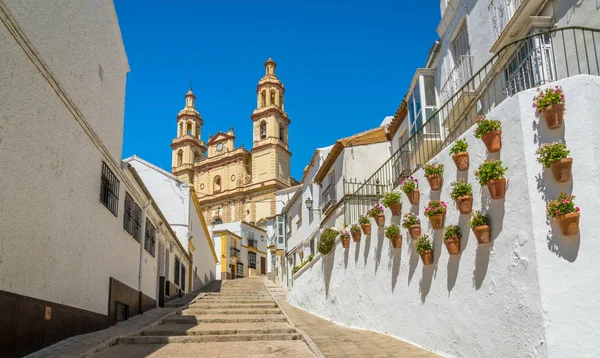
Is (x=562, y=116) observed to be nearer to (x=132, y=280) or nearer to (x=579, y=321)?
(x=579, y=321)

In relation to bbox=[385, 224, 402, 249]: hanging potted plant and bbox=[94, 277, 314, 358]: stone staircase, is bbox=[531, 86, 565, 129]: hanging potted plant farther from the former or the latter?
bbox=[94, 277, 314, 358]: stone staircase

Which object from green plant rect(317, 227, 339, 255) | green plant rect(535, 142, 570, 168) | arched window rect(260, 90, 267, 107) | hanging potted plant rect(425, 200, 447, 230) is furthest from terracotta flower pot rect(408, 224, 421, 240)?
arched window rect(260, 90, 267, 107)

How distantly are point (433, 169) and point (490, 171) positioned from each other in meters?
1.70

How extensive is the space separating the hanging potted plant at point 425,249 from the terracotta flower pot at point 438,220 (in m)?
0.37

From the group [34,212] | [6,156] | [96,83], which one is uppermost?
[96,83]

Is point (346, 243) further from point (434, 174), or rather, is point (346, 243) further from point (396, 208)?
point (434, 174)

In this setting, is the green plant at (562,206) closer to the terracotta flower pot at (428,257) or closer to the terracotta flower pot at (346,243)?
the terracotta flower pot at (428,257)

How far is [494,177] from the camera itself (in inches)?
264

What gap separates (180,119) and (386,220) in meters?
68.4

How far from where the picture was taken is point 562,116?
630cm

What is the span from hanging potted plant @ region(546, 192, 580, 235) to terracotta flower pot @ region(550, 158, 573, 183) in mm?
182

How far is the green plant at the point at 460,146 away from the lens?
7.68 m

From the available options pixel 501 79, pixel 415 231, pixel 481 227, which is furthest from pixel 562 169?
pixel 501 79

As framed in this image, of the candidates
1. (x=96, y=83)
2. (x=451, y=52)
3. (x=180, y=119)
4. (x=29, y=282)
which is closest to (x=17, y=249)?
(x=29, y=282)
